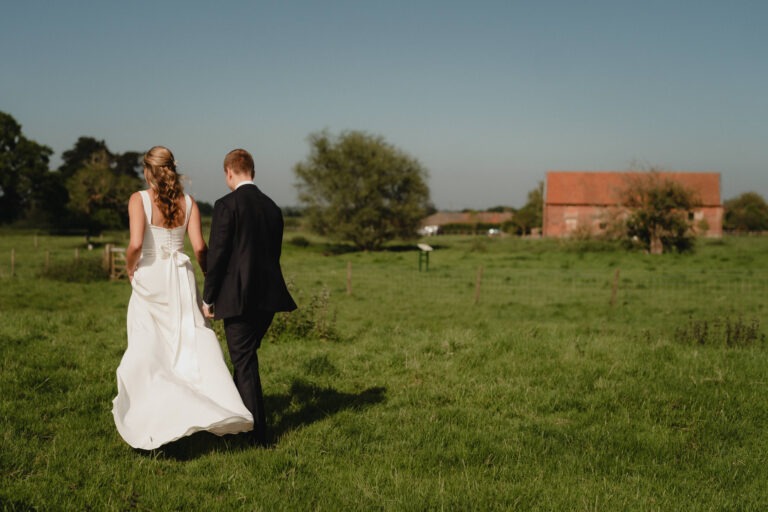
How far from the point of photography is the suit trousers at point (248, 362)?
4.47 meters

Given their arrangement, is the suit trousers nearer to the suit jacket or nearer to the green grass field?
the suit jacket

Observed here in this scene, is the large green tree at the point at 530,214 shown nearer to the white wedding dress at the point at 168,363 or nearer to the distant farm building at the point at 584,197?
the distant farm building at the point at 584,197

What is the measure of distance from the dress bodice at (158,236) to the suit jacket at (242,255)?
1.03ft

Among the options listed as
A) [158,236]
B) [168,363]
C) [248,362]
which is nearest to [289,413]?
[248,362]

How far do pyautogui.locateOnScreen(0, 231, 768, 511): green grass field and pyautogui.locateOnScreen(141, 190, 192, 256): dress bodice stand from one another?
1.39 metres

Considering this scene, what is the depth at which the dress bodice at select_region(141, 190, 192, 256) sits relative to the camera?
4438 mm

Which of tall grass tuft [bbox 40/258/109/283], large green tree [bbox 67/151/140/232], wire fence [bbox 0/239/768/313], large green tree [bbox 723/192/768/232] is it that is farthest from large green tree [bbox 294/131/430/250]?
large green tree [bbox 723/192/768/232]

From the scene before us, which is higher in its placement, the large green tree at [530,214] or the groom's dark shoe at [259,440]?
the large green tree at [530,214]

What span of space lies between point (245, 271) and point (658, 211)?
1494 inches

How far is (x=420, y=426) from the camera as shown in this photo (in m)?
5.00

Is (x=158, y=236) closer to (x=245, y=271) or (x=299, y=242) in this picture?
(x=245, y=271)

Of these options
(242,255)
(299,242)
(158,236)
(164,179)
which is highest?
(164,179)

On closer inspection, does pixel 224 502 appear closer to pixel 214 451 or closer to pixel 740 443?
pixel 214 451

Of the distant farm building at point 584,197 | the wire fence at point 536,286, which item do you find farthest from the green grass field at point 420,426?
the distant farm building at point 584,197
